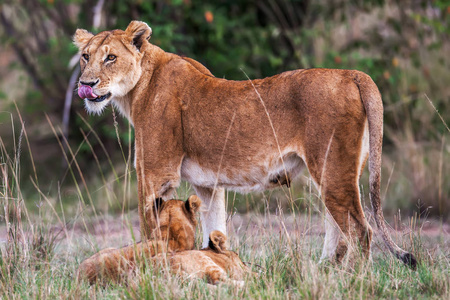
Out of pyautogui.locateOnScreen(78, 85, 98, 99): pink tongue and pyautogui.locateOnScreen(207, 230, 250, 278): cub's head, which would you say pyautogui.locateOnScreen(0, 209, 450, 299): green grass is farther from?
pyautogui.locateOnScreen(78, 85, 98, 99): pink tongue

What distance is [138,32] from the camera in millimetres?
5125

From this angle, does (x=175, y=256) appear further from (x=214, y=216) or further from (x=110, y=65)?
(x=110, y=65)

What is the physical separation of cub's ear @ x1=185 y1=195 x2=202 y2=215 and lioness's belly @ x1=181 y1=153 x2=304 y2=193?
0.18m

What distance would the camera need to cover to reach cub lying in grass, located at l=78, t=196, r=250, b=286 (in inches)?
159

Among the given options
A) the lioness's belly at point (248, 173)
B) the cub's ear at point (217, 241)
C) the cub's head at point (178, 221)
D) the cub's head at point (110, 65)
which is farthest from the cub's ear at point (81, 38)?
the cub's ear at point (217, 241)

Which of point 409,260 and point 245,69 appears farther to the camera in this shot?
point 245,69

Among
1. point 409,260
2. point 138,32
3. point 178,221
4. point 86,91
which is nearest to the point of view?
point 409,260

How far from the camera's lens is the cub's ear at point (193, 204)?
4.46 m

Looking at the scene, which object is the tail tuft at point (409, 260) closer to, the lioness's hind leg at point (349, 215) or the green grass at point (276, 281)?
the green grass at point (276, 281)

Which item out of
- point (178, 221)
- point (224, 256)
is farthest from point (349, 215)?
point (178, 221)

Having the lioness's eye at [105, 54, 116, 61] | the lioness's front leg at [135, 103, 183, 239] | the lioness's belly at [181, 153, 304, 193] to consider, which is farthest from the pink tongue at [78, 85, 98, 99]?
the lioness's belly at [181, 153, 304, 193]

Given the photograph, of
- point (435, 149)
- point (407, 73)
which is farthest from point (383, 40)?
point (435, 149)

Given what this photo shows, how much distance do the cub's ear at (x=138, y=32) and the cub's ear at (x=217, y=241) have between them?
5.69 feet

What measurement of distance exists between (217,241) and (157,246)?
414mm
